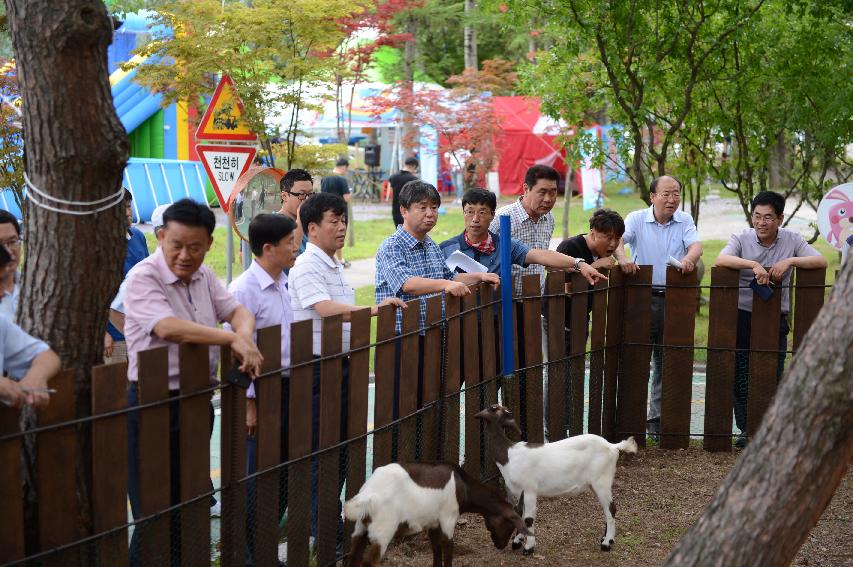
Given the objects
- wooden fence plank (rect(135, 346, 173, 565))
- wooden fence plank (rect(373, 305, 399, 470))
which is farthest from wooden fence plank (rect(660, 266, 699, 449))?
wooden fence plank (rect(135, 346, 173, 565))

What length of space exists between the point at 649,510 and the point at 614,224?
1.93 meters

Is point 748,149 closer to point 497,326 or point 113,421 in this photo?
point 497,326

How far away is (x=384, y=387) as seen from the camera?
17.6 ft

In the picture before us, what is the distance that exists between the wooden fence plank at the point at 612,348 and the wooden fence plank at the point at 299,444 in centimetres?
307

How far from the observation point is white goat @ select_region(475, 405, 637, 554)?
218 inches

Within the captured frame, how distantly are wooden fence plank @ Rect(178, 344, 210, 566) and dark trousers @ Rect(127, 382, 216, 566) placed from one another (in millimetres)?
27

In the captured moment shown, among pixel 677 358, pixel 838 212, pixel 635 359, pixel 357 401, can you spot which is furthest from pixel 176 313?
pixel 838 212

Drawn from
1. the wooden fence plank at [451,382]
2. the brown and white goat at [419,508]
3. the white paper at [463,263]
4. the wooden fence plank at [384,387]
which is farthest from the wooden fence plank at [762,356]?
the wooden fence plank at [384,387]

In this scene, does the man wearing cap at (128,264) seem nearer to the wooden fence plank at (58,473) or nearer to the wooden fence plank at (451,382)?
the wooden fence plank at (451,382)

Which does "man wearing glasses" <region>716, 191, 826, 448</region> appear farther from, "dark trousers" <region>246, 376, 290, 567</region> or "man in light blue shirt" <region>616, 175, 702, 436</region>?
"dark trousers" <region>246, 376, 290, 567</region>

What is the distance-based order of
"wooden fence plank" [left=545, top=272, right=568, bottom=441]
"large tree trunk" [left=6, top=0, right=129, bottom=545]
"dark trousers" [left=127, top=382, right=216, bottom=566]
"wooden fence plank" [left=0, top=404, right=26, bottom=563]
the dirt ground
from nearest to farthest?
"wooden fence plank" [left=0, top=404, right=26, bottom=563] → "large tree trunk" [left=6, top=0, right=129, bottom=545] → "dark trousers" [left=127, top=382, right=216, bottom=566] → the dirt ground → "wooden fence plank" [left=545, top=272, right=568, bottom=441]

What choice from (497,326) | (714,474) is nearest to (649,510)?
(714,474)

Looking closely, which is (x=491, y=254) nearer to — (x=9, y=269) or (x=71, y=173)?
(x=9, y=269)

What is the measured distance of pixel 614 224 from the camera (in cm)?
707
